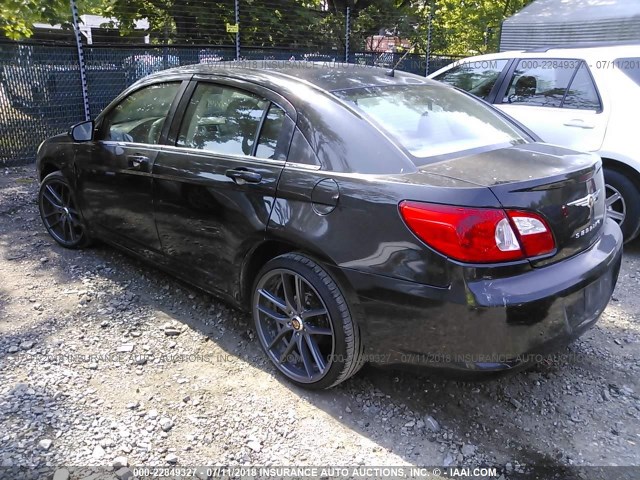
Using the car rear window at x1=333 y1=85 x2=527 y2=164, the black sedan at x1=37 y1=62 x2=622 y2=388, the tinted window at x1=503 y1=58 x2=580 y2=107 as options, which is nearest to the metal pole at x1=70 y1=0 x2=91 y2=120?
the black sedan at x1=37 y1=62 x2=622 y2=388

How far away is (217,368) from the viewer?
307 cm

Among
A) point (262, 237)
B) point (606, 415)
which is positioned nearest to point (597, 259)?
point (606, 415)

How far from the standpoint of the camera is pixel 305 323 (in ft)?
9.16

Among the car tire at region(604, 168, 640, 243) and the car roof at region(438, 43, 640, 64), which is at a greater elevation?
the car roof at region(438, 43, 640, 64)

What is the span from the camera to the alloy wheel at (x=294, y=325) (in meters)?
2.74

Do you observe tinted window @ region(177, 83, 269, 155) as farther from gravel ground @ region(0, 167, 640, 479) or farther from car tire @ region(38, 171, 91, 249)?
car tire @ region(38, 171, 91, 249)

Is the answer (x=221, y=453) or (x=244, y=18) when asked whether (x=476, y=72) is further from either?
(x=244, y=18)

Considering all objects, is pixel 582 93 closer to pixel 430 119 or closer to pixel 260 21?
pixel 430 119

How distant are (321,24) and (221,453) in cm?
1165

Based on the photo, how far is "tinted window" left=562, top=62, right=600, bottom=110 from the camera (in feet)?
15.9

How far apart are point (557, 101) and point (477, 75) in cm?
102

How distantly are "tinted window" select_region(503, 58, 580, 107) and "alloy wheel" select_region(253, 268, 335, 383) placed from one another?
12.0 feet

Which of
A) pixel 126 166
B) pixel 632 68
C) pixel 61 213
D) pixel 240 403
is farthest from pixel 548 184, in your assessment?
pixel 61 213

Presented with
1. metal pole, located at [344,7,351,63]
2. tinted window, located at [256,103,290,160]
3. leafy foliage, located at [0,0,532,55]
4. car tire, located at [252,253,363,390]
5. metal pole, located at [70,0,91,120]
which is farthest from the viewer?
metal pole, located at [344,7,351,63]
